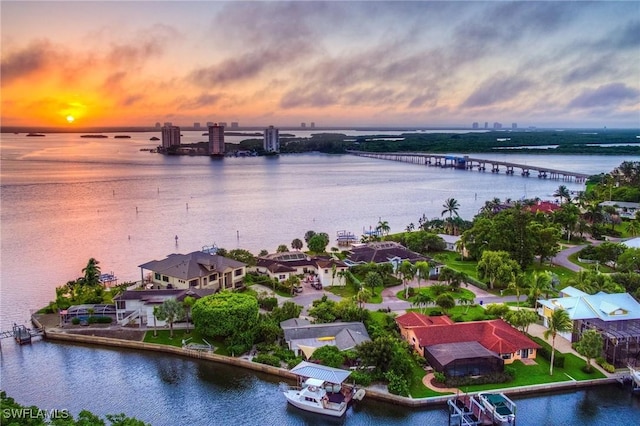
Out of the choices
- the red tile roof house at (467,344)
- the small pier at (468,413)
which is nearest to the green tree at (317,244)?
the red tile roof house at (467,344)

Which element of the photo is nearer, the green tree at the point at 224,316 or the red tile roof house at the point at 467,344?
the red tile roof house at the point at 467,344

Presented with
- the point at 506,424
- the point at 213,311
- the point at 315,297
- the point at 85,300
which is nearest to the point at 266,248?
the point at 315,297

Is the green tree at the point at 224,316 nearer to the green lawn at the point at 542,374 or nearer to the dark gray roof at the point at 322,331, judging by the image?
the dark gray roof at the point at 322,331

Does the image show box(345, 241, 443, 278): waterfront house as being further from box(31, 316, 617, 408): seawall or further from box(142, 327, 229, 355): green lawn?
box(31, 316, 617, 408): seawall

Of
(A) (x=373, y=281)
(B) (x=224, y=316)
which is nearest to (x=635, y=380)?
(A) (x=373, y=281)

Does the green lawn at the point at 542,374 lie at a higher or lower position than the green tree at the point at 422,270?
lower

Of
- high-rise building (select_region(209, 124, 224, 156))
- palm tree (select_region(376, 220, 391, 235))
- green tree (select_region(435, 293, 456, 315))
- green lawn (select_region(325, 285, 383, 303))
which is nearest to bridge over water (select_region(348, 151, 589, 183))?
high-rise building (select_region(209, 124, 224, 156))
